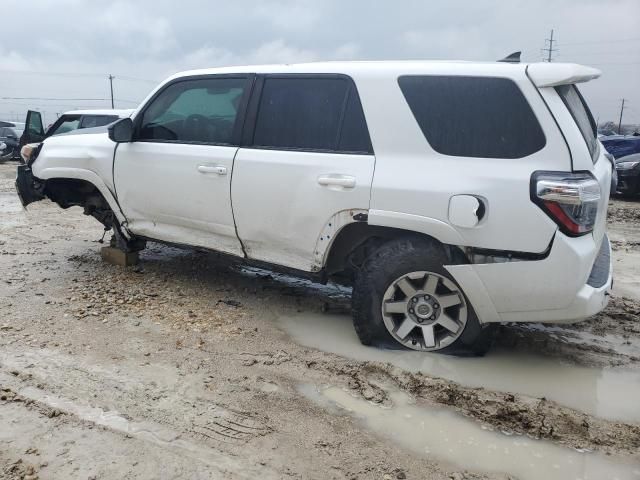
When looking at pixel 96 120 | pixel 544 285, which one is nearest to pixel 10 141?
pixel 96 120

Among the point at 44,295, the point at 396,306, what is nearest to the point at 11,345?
the point at 44,295

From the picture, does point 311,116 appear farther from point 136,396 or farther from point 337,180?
point 136,396

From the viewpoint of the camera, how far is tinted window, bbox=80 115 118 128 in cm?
1093

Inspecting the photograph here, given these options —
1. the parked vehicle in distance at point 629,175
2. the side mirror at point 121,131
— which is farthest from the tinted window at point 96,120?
the parked vehicle in distance at point 629,175

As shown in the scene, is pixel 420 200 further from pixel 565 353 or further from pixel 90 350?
pixel 90 350

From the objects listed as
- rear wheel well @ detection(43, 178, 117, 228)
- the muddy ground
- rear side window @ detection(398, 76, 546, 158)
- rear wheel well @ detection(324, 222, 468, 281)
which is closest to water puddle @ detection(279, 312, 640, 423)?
the muddy ground

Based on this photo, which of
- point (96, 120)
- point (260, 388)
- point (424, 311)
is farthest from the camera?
point (96, 120)

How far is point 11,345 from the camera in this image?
148 inches

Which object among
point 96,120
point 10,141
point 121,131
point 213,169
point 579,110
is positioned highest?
point 579,110

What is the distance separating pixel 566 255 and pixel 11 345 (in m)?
3.56

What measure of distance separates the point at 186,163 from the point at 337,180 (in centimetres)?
137

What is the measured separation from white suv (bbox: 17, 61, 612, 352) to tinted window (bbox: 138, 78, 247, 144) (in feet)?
0.04

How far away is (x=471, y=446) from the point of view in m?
2.76

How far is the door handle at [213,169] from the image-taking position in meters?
4.16
